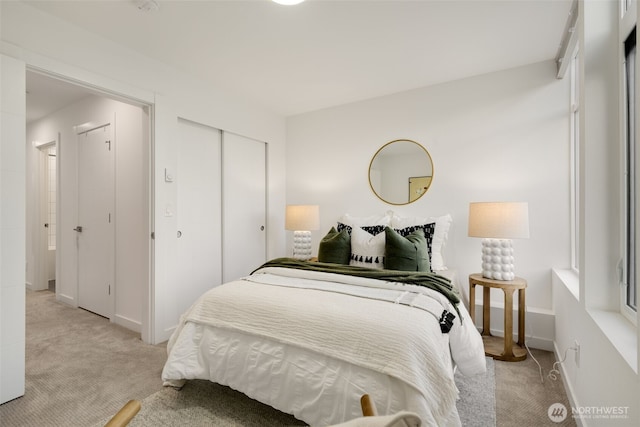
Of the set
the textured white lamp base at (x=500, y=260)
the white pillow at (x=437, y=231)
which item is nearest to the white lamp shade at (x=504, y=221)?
the textured white lamp base at (x=500, y=260)

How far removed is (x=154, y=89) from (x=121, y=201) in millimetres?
1238

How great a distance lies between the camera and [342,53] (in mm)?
2625

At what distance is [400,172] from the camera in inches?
136

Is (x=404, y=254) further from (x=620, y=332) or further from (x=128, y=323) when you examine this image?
(x=128, y=323)

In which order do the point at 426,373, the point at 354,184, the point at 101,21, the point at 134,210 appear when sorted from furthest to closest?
the point at 354,184, the point at 134,210, the point at 101,21, the point at 426,373

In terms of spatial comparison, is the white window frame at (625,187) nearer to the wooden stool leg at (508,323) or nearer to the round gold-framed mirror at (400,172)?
the wooden stool leg at (508,323)

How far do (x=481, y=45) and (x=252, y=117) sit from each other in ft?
8.26

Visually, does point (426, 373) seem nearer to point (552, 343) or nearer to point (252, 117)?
point (552, 343)

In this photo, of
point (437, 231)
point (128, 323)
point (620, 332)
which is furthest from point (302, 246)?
point (620, 332)

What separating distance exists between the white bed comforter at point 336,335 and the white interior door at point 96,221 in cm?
197

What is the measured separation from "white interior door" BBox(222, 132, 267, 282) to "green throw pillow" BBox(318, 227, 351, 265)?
132 centimetres

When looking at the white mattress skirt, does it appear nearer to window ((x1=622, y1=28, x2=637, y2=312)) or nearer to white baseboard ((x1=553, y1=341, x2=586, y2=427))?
white baseboard ((x1=553, y1=341, x2=586, y2=427))

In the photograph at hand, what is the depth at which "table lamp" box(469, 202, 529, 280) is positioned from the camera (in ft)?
7.89

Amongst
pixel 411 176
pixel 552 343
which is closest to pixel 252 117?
pixel 411 176
